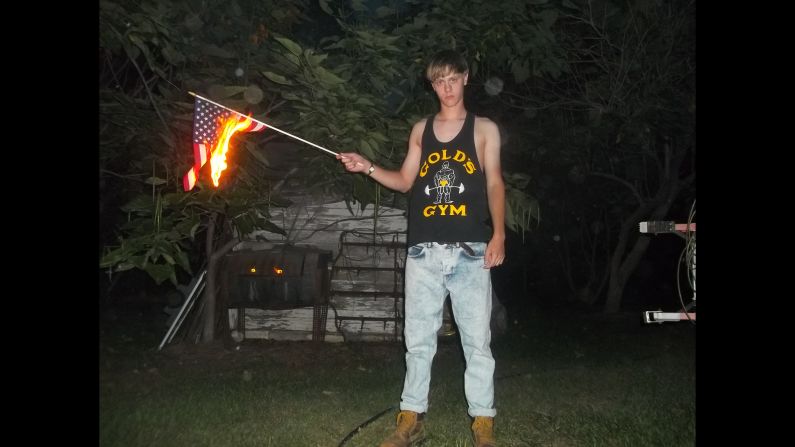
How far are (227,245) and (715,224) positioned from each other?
23.7 feet

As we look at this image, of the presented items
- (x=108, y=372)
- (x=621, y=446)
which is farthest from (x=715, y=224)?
(x=108, y=372)

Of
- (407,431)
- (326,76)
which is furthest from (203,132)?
(407,431)

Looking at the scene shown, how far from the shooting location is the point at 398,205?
8.52m

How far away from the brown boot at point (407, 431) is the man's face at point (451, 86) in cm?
198

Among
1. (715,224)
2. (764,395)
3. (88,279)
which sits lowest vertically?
(764,395)

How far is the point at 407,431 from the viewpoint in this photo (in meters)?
3.94

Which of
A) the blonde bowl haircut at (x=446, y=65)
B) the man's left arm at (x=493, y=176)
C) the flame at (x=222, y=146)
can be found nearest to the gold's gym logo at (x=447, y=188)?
the man's left arm at (x=493, y=176)

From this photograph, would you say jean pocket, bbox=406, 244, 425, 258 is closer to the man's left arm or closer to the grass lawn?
the man's left arm

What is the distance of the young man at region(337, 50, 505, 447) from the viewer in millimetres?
3945

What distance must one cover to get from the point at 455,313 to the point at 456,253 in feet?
1.31

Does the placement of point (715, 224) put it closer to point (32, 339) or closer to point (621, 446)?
point (621, 446)

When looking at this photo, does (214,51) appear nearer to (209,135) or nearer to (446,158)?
(209,135)

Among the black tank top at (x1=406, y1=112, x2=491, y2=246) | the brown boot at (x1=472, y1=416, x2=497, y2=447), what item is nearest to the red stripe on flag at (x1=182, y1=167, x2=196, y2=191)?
the black tank top at (x1=406, y1=112, x2=491, y2=246)

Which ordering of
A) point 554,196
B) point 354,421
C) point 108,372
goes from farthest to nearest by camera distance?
point 554,196 → point 108,372 → point 354,421
